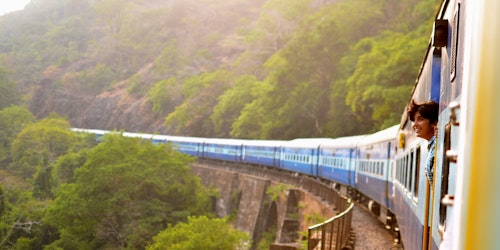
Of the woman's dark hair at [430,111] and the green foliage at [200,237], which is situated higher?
the woman's dark hair at [430,111]

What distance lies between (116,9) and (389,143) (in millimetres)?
103696

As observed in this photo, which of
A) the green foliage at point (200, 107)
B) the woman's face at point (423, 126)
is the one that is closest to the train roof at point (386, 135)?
the woman's face at point (423, 126)

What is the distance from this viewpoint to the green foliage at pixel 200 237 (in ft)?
63.5

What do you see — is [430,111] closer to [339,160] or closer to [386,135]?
[386,135]

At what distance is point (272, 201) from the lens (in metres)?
27.7

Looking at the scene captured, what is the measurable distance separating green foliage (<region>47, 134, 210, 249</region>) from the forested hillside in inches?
419

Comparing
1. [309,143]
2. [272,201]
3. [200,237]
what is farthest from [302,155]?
[200,237]

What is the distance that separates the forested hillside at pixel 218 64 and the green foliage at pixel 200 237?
1371 centimetres

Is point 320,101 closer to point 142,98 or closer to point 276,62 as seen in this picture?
point 276,62

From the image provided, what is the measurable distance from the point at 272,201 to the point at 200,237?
868 cm

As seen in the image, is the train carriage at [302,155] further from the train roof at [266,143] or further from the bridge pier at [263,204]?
the bridge pier at [263,204]

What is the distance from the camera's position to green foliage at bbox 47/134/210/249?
24.7 meters

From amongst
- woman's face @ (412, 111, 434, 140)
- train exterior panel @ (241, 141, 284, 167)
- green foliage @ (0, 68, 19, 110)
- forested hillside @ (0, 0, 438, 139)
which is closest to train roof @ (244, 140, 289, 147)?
train exterior panel @ (241, 141, 284, 167)

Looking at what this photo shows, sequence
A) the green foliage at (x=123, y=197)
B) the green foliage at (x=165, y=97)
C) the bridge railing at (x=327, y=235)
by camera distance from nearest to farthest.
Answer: the bridge railing at (x=327, y=235) < the green foliage at (x=123, y=197) < the green foliage at (x=165, y=97)
